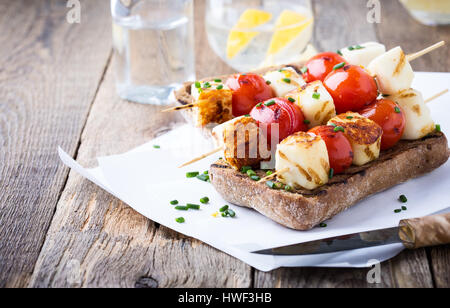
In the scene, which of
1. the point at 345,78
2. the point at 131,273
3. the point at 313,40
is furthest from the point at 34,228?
the point at 313,40

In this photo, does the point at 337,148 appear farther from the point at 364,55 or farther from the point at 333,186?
the point at 364,55

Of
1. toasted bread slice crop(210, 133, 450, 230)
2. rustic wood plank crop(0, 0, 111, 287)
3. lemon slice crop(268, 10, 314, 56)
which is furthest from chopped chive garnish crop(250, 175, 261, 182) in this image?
lemon slice crop(268, 10, 314, 56)

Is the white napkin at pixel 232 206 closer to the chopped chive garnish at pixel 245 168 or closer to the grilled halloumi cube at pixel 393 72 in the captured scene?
the chopped chive garnish at pixel 245 168

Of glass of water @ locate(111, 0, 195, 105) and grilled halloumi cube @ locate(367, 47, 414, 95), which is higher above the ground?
grilled halloumi cube @ locate(367, 47, 414, 95)

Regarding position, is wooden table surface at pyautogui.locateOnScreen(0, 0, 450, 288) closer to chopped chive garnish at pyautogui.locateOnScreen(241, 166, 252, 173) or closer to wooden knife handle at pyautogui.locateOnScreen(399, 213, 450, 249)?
wooden knife handle at pyautogui.locateOnScreen(399, 213, 450, 249)

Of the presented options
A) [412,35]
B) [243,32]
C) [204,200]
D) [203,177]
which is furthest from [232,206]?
[412,35]

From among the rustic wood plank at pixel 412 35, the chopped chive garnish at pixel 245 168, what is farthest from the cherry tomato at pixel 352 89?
the rustic wood plank at pixel 412 35
